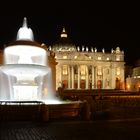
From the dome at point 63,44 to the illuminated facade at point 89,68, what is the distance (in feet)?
9.14

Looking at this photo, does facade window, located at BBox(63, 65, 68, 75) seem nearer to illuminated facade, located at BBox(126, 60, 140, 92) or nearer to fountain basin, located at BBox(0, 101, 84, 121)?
illuminated facade, located at BBox(126, 60, 140, 92)

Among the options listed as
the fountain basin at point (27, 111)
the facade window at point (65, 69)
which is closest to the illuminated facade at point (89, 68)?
the facade window at point (65, 69)

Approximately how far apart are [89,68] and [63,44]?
49.9 feet

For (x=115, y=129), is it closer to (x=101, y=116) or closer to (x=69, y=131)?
(x=69, y=131)

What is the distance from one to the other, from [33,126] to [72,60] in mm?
90249

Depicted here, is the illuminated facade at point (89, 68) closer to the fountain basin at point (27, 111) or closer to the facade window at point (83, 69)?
the facade window at point (83, 69)

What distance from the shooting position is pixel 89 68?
10700 centimetres

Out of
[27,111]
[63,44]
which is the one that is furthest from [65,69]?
[27,111]

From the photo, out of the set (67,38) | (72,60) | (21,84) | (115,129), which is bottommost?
(115,129)

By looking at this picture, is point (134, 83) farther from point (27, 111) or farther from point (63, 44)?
point (27, 111)

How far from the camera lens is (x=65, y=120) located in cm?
1758

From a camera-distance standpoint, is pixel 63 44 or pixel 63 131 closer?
pixel 63 131

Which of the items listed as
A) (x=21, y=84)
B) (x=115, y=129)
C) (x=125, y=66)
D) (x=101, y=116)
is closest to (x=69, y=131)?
(x=115, y=129)

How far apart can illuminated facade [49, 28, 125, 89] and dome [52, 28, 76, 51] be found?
2786mm
